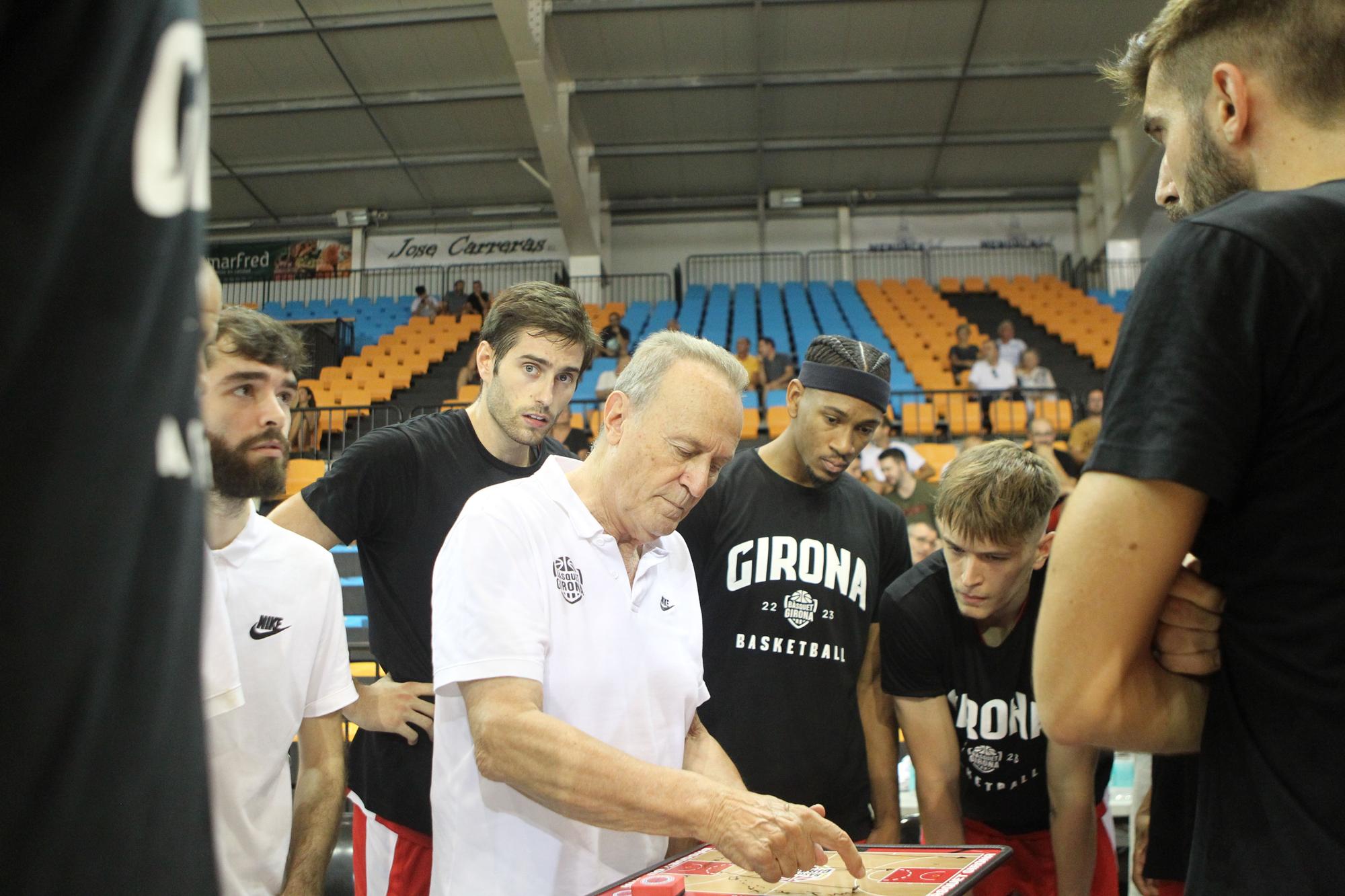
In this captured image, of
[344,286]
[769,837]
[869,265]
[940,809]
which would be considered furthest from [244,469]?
[344,286]

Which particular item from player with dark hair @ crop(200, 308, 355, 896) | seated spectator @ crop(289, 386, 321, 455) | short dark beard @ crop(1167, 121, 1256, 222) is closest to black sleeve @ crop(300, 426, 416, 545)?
player with dark hair @ crop(200, 308, 355, 896)

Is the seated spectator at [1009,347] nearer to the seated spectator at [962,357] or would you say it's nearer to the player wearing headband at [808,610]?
the seated spectator at [962,357]

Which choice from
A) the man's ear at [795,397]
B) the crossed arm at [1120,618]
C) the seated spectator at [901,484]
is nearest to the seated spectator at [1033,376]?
the seated spectator at [901,484]

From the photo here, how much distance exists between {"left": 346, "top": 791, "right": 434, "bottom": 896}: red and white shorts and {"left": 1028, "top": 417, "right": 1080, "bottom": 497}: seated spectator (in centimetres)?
366

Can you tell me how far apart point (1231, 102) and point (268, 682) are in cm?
195

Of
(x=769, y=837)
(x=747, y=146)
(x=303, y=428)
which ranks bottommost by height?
(x=769, y=837)

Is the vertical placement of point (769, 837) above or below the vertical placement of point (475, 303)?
below

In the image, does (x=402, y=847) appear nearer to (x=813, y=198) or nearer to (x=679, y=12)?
(x=679, y=12)

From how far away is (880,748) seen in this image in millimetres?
2779

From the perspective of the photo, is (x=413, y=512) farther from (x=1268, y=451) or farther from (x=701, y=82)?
(x=701, y=82)

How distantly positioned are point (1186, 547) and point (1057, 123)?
1685 centimetres

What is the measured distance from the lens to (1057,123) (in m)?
15.7

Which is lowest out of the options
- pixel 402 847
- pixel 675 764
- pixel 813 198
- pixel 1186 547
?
pixel 402 847

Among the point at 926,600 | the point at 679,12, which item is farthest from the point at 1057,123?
the point at 926,600
